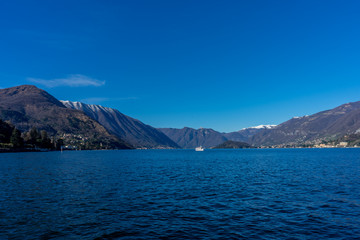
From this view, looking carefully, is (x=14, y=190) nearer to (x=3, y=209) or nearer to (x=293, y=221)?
(x=3, y=209)

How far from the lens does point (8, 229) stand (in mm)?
23266

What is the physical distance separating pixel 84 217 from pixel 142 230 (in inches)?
333

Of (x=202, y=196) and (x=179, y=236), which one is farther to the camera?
(x=202, y=196)

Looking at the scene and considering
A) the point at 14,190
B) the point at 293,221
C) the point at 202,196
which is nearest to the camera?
the point at 293,221

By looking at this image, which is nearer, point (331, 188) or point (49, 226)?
point (49, 226)

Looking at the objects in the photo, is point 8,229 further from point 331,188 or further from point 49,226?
point 331,188

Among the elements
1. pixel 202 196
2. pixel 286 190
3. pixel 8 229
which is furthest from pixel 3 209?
pixel 286 190

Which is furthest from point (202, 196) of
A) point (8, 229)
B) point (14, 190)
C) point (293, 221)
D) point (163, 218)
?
point (14, 190)

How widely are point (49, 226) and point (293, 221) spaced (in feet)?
85.5

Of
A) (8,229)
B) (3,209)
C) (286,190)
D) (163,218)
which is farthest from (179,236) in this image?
(286,190)

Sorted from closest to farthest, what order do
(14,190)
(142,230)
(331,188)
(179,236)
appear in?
1. (179,236)
2. (142,230)
3. (14,190)
4. (331,188)

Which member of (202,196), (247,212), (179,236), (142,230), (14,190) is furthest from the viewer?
(14,190)

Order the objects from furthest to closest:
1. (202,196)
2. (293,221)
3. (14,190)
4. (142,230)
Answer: (14,190) → (202,196) → (293,221) → (142,230)

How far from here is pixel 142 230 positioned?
23469 mm
